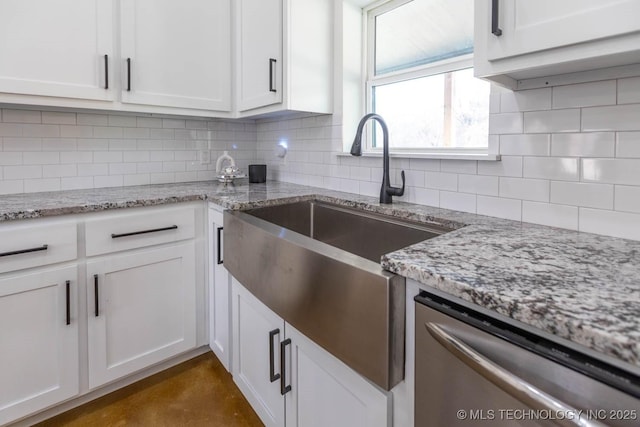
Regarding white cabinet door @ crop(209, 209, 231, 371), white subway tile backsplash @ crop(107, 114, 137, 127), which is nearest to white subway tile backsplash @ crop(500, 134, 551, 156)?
white cabinet door @ crop(209, 209, 231, 371)

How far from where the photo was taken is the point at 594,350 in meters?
0.47

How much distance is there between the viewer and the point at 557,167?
1.11m

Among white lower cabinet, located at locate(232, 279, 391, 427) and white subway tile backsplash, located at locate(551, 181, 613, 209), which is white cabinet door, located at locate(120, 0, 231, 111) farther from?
white subway tile backsplash, located at locate(551, 181, 613, 209)

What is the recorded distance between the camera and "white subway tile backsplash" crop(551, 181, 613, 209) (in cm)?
102

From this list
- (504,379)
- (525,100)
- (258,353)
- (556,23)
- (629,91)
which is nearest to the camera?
(504,379)

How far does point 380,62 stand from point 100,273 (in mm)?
1729

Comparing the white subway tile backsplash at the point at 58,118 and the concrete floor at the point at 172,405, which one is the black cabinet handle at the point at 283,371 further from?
the white subway tile backsplash at the point at 58,118

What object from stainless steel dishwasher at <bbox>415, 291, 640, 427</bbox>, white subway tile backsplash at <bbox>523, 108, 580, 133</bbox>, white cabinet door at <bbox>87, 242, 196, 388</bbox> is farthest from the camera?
white cabinet door at <bbox>87, 242, 196, 388</bbox>

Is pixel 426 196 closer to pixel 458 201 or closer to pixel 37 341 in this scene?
pixel 458 201

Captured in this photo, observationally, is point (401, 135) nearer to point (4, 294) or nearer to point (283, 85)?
point (283, 85)

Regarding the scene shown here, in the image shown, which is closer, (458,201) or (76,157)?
(458,201)

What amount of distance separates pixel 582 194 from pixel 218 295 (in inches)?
59.5

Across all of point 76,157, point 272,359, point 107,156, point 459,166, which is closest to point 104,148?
point 107,156

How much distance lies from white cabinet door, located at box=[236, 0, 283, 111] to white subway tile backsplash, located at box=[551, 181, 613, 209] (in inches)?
51.3
